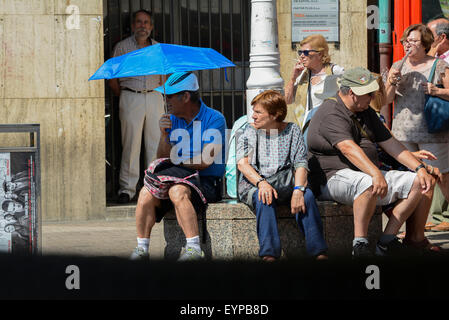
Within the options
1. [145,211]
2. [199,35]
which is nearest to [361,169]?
[145,211]

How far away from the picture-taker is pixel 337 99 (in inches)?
273

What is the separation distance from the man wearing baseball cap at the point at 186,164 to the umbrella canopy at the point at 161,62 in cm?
15

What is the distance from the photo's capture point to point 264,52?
716cm

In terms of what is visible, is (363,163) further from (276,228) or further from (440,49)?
(440,49)

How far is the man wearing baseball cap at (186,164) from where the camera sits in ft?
21.6

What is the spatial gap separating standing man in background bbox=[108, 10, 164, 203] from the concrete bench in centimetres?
400

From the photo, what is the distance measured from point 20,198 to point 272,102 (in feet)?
6.43

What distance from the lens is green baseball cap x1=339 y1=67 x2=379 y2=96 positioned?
6742 mm

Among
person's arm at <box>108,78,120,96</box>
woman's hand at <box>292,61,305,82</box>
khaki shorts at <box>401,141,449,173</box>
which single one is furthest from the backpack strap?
person's arm at <box>108,78,120,96</box>

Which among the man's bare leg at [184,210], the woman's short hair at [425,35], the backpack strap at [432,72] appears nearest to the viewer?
the man's bare leg at [184,210]

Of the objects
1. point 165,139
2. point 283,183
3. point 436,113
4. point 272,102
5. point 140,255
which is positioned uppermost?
point 272,102

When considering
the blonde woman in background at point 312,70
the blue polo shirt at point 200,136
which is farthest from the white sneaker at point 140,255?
the blonde woman in background at point 312,70

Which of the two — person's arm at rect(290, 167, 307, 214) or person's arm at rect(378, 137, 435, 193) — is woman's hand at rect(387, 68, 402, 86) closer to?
person's arm at rect(378, 137, 435, 193)

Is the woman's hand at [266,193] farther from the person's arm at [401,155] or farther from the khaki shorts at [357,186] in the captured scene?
the person's arm at [401,155]
